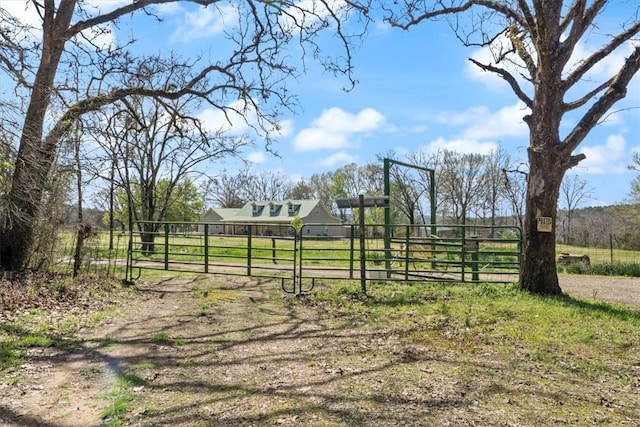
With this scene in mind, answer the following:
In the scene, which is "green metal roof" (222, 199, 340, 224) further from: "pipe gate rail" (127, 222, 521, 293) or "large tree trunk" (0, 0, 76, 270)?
"large tree trunk" (0, 0, 76, 270)

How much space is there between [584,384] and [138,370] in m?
4.12

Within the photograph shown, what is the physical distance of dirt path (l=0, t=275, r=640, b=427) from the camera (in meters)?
3.28

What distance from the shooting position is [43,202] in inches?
346

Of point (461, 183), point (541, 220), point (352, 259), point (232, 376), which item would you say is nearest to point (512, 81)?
point (541, 220)

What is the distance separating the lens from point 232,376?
13.6ft

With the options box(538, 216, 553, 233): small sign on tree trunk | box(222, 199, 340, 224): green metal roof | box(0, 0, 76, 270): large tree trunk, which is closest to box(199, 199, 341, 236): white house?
box(222, 199, 340, 224): green metal roof

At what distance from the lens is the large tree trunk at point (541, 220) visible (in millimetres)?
7559

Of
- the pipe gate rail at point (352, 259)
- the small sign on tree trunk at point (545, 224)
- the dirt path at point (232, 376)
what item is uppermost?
the small sign on tree trunk at point (545, 224)

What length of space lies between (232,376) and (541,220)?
233 inches

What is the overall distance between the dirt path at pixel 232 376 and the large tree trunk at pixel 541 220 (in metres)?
3.45

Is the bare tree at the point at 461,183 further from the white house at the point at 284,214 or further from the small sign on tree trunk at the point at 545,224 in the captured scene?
the small sign on tree trunk at the point at 545,224

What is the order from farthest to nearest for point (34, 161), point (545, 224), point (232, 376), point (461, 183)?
point (461, 183) → point (545, 224) → point (34, 161) → point (232, 376)

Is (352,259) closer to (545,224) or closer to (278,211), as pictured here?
(545,224)

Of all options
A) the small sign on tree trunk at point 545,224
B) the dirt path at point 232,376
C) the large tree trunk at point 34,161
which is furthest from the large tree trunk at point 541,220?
the large tree trunk at point 34,161
